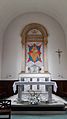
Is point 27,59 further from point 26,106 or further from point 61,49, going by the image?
point 26,106

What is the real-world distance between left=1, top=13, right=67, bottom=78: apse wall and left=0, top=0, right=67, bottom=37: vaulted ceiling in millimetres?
439

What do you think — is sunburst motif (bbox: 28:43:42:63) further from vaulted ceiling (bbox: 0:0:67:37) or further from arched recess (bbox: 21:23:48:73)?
vaulted ceiling (bbox: 0:0:67:37)

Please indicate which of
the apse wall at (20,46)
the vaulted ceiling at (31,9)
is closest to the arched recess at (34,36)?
the apse wall at (20,46)

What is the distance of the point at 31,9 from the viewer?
1088 centimetres

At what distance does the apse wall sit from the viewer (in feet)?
35.4

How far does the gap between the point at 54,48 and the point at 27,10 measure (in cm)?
339

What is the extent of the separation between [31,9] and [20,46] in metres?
2.78

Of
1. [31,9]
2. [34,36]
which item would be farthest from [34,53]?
[31,9]

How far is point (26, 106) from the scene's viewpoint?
5727 millimetres

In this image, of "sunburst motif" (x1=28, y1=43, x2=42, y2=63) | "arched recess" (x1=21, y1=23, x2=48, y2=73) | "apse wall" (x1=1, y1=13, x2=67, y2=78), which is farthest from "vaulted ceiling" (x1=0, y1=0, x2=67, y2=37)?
"sunburst motif" (x1=28, y1=43, x2=42, y2=63)

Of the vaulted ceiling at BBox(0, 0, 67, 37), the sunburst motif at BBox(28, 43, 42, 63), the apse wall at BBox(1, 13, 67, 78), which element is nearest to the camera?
the vaulted ceiling at BBox(0, 0, 67, 37)

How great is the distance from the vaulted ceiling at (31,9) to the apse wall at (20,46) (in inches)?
17.3

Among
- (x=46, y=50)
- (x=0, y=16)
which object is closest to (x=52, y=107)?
(x=46, y=50)

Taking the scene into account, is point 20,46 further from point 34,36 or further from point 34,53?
point 34,36
